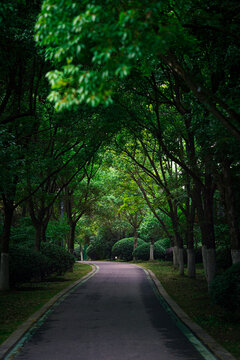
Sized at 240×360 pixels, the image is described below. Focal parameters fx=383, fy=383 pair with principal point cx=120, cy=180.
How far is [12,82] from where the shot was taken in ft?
40.3

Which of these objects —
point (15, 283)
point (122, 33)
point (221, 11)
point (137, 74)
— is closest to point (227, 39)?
point (221, 11)

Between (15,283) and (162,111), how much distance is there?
35.5 feet

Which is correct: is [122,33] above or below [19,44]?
below

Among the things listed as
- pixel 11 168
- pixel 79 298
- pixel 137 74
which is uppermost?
pixel 137 74

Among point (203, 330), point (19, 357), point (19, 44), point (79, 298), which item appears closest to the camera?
point (19, 357)

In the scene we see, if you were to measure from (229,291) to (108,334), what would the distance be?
3.15m

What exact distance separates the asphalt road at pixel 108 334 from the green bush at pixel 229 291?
4.30 feet

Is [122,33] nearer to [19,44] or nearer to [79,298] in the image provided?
[19,44]

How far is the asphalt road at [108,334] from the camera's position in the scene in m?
Answer: 6.79

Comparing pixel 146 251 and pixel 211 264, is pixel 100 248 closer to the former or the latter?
pixel 146 251

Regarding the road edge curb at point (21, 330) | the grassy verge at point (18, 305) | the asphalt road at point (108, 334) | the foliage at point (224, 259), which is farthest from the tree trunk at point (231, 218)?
the foliage at point (224, 259)

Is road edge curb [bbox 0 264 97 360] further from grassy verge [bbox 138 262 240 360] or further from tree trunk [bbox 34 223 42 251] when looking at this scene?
tree trunk [bbox 34 223 42 251]

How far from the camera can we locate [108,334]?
331 inches

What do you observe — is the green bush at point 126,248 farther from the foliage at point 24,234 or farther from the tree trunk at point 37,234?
the tree trunk at point 37,234
